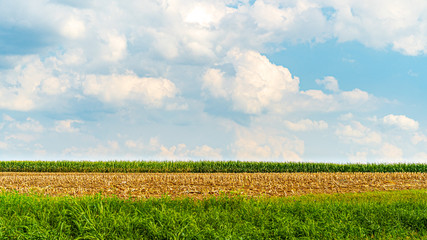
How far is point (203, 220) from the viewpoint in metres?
7.96

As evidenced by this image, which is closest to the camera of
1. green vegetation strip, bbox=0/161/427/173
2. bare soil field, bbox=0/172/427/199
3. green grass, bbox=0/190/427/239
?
green grass, bbox=0/190/427/239

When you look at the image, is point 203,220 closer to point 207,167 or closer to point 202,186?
point 202,186

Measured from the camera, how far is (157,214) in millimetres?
7871

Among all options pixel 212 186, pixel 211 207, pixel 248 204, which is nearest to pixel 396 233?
pixel 248 204

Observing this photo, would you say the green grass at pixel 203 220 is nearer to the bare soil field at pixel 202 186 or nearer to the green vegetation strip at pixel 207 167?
the bare soil field at pixel 202 186

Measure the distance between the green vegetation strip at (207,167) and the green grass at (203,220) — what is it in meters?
21.1

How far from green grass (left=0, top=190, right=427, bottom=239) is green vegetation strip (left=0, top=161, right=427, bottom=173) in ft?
69.2

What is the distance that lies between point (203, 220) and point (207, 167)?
915 inches

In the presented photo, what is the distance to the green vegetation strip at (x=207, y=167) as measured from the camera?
30875 mm

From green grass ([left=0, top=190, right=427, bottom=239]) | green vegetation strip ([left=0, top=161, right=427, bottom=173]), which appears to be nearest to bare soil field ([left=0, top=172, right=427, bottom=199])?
green grass ([left=0, top=190, right=427, bottom=239])

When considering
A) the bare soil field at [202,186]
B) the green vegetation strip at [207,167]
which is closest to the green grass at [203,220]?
the bare soil field at [202,186]

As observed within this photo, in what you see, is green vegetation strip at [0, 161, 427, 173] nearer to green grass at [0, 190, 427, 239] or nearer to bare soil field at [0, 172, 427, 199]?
bare soil field at [0, 172, 427, 199]

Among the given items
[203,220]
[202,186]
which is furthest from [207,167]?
[203,220]

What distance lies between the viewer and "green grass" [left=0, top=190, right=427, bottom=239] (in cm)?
707
